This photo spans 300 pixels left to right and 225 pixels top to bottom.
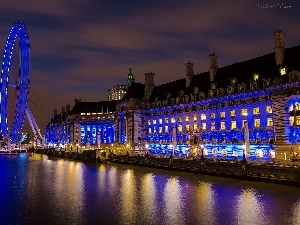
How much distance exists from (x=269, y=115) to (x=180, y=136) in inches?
1262

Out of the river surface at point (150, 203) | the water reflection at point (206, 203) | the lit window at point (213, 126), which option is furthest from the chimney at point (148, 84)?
the water reflection at point (206, 203)

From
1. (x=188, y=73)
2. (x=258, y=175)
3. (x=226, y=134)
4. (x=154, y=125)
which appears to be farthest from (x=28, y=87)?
(x=258, y=175)

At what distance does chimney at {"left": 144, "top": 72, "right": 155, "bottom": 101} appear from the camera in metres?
130

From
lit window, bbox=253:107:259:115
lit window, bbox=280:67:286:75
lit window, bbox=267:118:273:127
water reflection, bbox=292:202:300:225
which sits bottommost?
water reflection, bbox=292:202:300:225

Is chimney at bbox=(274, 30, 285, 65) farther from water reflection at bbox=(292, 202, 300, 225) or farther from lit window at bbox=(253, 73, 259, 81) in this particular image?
water reflection at bbox=(292, 202, 300, 225)

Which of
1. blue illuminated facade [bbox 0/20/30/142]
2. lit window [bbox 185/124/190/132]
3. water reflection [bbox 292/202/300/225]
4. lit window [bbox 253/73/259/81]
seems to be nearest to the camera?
water reflection [bbox 292/202/300/225]

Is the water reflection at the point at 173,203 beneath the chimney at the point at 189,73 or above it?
beneath

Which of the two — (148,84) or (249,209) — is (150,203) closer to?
(249,209)

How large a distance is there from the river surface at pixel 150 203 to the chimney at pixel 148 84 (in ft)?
295

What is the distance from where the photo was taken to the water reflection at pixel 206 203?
22.6m

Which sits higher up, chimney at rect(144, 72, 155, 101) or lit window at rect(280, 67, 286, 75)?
chimney at rect(144, 72, 155, 101)

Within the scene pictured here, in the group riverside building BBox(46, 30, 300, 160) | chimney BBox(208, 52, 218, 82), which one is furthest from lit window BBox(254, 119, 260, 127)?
chimney BBox(208, 52, 218, 82)

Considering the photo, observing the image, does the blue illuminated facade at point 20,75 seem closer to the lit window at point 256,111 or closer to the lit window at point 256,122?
the lit window at point 256,111

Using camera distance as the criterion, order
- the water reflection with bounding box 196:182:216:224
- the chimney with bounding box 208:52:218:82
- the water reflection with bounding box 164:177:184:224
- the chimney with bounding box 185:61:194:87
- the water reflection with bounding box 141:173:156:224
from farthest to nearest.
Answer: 1. the chimney with bounding box 185:61:194:87
2. the chimney with bounding box 208:52:218:82
3. the water reflection with bounding box 141:173:156:224
4. the water reflection with bounding box 164:177:184:224
5. the water reflection with bounding box 196:182:216:224
